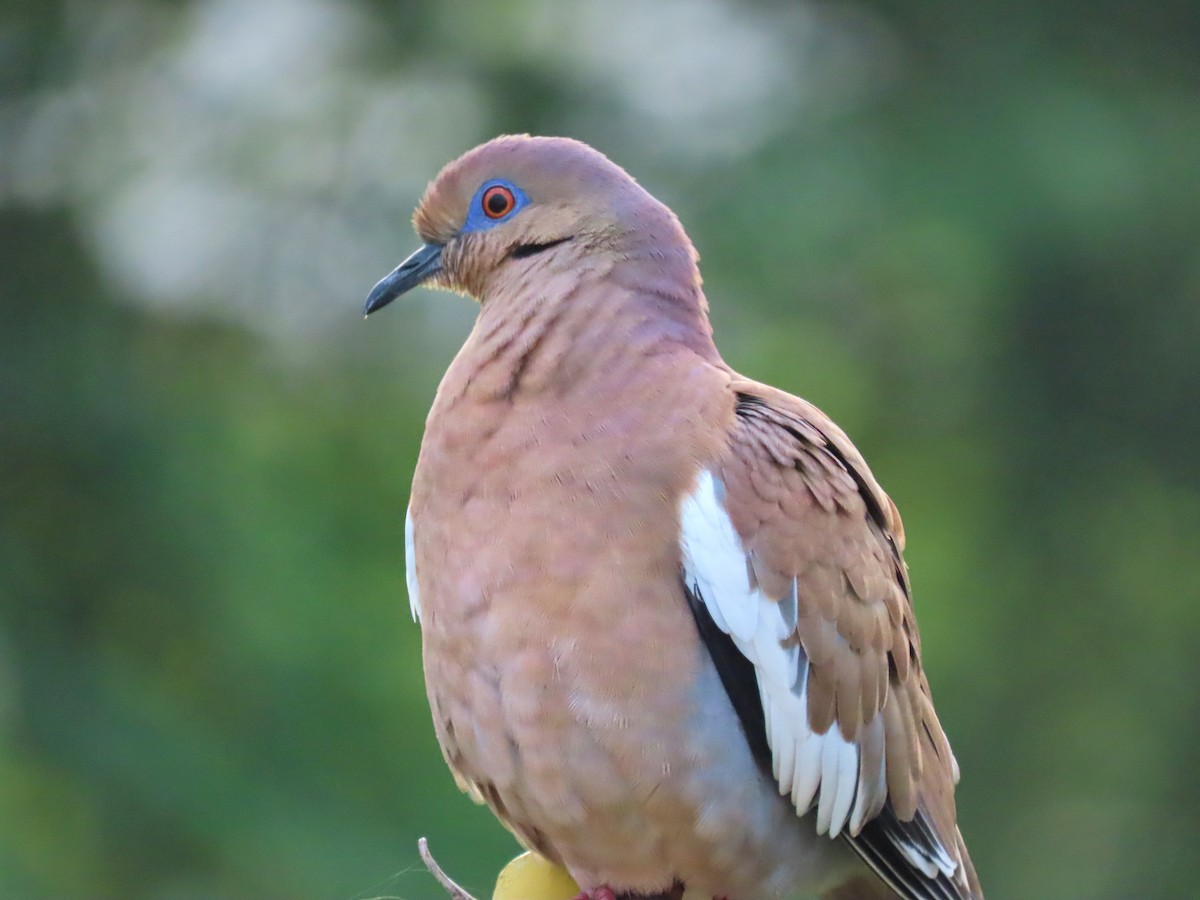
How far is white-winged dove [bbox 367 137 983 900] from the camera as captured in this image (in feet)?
6.80

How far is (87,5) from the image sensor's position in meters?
5.98

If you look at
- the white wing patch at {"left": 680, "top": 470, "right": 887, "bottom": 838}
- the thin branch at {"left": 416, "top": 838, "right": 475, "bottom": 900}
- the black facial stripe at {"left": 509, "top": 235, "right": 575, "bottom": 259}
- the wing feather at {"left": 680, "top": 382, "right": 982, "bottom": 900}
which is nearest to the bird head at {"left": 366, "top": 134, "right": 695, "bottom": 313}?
the black facial stripe at {"left": 509, "top": 235, "right": 575, "bottom": 259}

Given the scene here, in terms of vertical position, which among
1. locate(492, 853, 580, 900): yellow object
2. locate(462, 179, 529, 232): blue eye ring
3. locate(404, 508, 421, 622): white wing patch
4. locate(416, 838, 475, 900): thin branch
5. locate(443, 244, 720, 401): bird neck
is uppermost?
locate(462, 179, 529, 232): blue eye ring

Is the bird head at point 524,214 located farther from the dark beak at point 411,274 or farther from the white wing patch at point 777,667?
the white wing patch at point 777,667

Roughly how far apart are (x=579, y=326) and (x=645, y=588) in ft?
1.37

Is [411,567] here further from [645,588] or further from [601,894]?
[601,894]

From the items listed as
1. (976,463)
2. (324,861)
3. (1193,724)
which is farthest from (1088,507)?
(324,861)

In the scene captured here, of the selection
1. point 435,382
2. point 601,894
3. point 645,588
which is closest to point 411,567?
point 645,588

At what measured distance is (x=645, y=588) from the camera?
81.7 inches

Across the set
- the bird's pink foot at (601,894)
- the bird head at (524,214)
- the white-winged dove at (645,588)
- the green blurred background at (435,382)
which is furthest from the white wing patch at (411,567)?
the green blurred background at (435,382)

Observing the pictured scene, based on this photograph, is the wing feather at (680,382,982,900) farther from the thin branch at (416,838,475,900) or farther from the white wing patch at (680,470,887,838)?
the thin branch at (416,838,475,900)

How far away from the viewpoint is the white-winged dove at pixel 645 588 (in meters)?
2.07

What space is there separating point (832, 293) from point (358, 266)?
2.03 meters

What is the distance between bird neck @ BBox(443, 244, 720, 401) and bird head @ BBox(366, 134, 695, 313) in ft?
0.11
